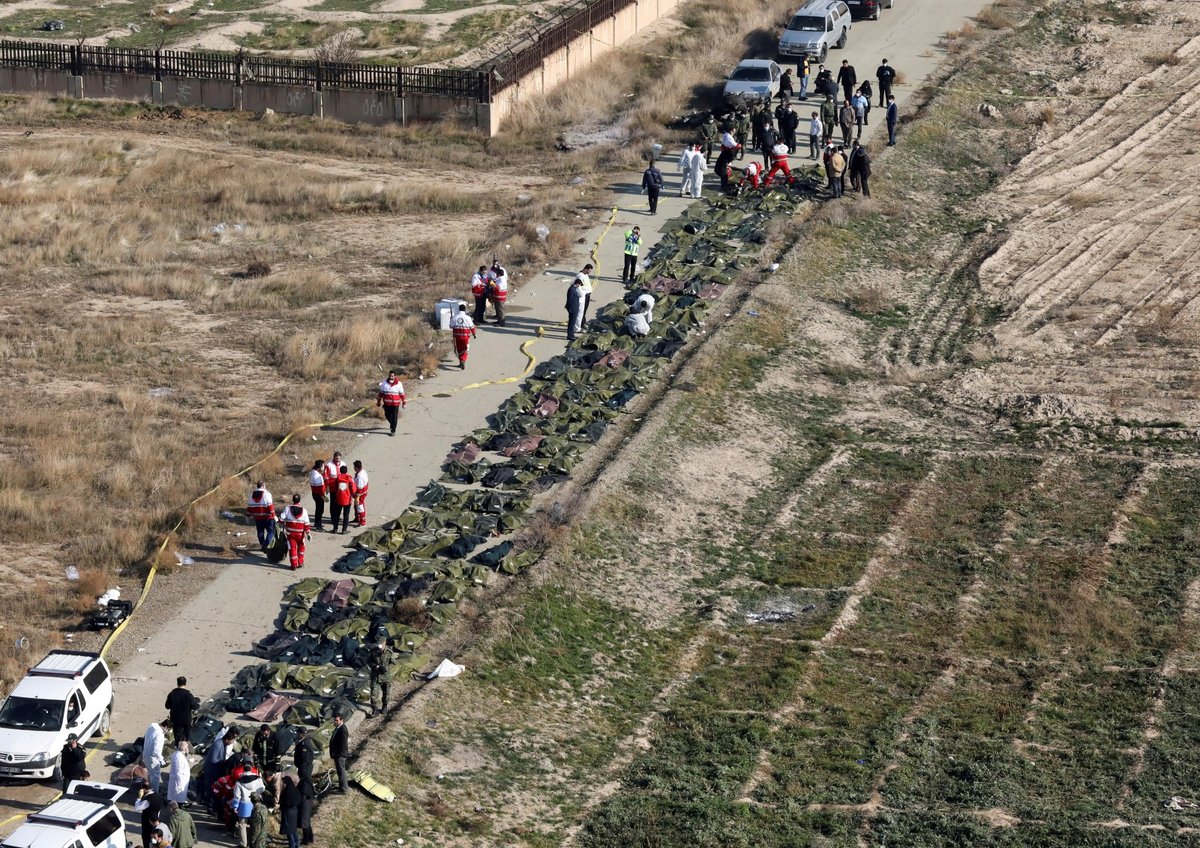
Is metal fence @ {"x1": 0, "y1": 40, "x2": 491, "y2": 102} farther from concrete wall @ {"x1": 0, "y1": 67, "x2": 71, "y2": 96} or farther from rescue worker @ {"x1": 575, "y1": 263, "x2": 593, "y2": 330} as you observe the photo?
rescue worker @ {"x1": 575, "y1": 263, "x2": 593, "y2": 330}

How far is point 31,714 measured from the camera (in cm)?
2017

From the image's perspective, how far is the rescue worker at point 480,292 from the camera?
33.8 m

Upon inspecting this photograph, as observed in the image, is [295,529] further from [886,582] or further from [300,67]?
[300,67]

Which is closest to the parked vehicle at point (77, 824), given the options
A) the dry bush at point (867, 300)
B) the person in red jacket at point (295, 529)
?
the person in red jacket at point (295, 529)

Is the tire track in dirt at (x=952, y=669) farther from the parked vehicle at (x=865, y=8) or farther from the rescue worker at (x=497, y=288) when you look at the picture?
the parked vehicle at (x=865, y=8)

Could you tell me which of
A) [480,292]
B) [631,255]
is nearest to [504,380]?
[480,292]

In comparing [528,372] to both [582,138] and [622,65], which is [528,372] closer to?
[582,138]

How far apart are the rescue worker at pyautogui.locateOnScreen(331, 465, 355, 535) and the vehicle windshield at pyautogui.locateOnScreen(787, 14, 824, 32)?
90.5ft

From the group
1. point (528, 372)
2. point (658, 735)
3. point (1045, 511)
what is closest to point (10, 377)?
point (528, 372)

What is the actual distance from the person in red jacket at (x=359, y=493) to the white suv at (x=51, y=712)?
576cm

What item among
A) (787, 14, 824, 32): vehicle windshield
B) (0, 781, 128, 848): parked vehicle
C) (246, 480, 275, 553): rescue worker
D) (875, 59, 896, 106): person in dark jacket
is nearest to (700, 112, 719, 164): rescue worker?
(875, 59, 896, 106): person in dark jacket

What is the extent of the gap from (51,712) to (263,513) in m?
5.58

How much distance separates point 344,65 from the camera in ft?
159

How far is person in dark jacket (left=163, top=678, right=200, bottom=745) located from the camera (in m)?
20.3
